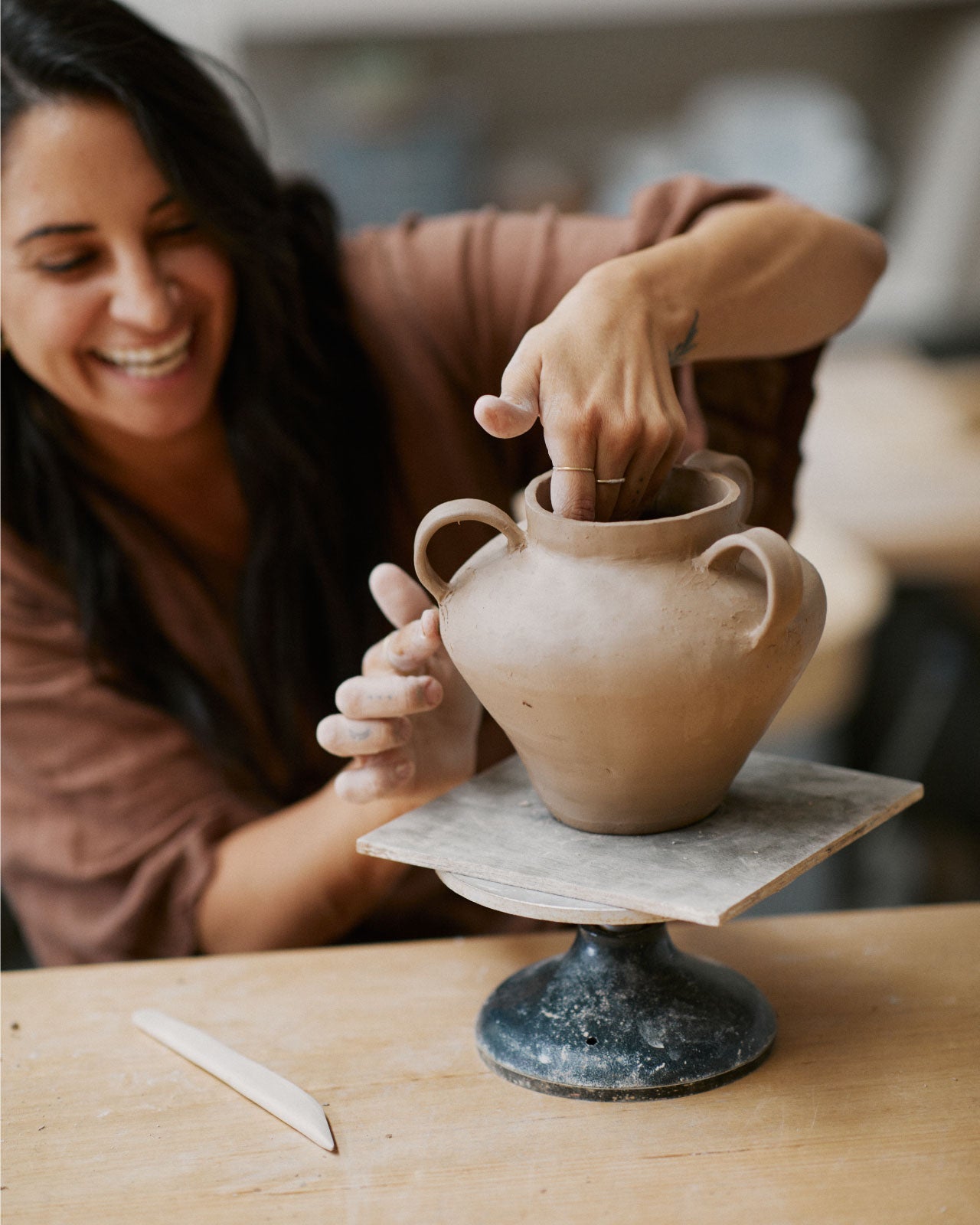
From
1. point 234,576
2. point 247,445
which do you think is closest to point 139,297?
point 247,445

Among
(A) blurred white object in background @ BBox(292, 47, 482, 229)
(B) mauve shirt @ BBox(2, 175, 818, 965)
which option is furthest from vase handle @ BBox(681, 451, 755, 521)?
(A) blurred white object in background @ BBox(292, 47, 482, 229)

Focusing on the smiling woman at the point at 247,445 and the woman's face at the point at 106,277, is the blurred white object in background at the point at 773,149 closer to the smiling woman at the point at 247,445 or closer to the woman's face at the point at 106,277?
the smiling woman at the point at 247,445

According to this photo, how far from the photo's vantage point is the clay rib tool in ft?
2.98

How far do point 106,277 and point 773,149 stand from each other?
2.52m

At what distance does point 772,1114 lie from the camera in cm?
90

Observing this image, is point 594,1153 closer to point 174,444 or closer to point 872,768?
point 174,444

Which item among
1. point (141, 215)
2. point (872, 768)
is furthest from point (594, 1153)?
point (872, 768)

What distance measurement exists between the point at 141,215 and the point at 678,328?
0.50 metres

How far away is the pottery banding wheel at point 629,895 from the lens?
33.5 inches

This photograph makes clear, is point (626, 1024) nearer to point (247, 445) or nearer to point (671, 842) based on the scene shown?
point (671, 842)

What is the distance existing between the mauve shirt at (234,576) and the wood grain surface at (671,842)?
380 mm

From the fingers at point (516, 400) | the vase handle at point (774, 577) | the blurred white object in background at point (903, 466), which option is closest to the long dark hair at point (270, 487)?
the fingers at point (516, 400)

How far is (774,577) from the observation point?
2.68 ft

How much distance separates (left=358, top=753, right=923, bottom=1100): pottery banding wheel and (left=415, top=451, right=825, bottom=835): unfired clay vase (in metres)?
0.05
